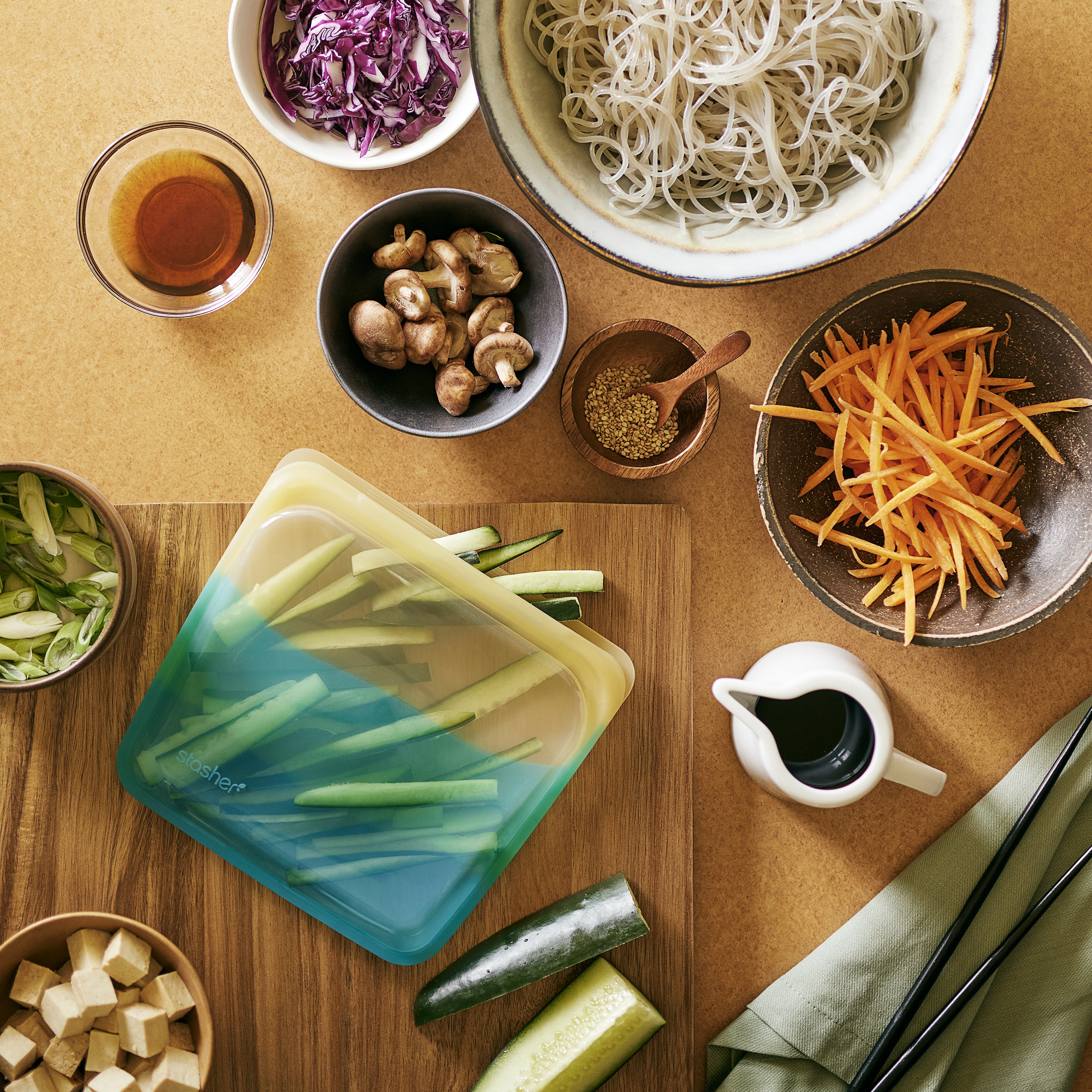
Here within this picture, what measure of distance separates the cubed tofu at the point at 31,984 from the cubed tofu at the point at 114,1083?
0.38ft

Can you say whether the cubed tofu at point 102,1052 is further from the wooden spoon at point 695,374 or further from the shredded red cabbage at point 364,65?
the shredded red cabbage at point 364,65

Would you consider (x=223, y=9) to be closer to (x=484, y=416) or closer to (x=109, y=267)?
(x=109, y=267)

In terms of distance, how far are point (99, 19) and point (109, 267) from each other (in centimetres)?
37

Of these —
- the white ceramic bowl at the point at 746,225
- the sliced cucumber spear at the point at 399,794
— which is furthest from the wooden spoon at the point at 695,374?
the sliced cucumber spear at the point at 399,794

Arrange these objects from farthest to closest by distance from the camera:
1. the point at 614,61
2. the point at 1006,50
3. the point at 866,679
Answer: the point at 1006,50
the point at 866,679
the point at 614,61

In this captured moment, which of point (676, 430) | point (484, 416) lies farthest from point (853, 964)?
point (484, 416)

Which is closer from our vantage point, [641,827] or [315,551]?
[315,551]

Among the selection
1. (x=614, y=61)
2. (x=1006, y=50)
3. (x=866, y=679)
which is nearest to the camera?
(x=614, y=61)

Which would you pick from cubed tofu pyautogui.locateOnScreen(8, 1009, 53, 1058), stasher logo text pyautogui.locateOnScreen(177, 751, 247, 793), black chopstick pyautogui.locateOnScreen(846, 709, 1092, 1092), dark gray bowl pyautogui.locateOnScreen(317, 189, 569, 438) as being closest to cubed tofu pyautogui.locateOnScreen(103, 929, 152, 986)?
cubed tofu pyautogui.locateOnScreen(8, 1009, 53, 1058)

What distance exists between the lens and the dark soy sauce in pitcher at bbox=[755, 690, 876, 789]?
3.67 feet

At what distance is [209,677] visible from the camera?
1.06 metres

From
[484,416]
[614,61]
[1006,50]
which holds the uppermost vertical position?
[1006,50]

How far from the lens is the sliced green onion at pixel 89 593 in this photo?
1099 millimetres

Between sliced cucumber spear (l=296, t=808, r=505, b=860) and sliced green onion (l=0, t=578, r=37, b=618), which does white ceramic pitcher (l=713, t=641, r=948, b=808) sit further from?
sliced green onion (l=0, t=578, r=37, b=618)
